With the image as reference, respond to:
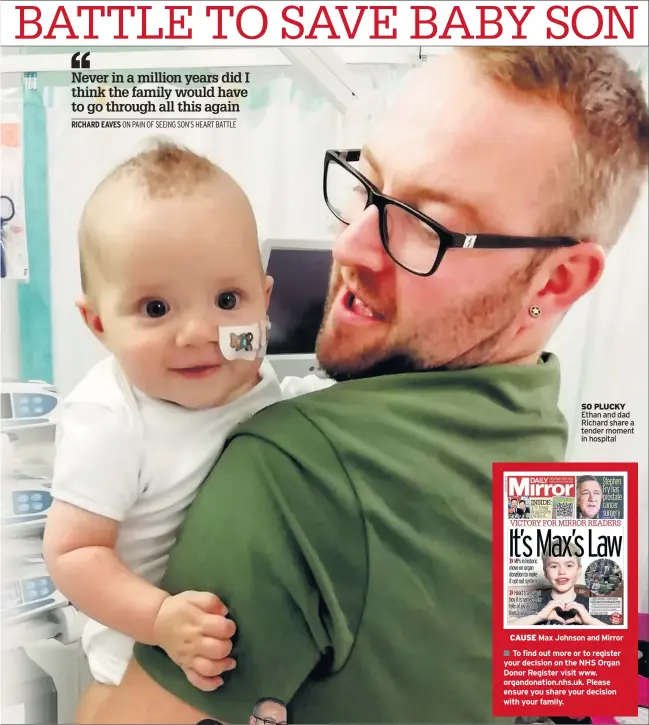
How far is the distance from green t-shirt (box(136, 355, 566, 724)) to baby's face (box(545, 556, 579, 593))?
94 millimetres

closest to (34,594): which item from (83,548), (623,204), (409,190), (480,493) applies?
(83,548)

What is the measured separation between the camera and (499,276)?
88 centimetres

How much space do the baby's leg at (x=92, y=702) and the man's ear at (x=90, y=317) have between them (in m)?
0.45

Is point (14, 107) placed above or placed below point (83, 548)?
above

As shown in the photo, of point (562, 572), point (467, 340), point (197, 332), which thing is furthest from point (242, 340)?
point (562, 572)

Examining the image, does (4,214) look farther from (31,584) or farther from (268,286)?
(31,584)

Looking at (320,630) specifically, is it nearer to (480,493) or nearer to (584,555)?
(480,493)

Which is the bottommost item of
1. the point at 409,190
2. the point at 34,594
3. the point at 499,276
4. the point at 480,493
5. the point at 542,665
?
the point at 542,665

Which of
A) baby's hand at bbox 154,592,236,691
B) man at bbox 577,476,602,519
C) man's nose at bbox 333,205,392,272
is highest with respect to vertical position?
man's nose at bbox 333,205,392,272

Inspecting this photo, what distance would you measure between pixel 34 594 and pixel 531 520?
654mm

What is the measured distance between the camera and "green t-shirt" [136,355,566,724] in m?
0.83

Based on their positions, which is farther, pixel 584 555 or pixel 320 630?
pixel 584 555

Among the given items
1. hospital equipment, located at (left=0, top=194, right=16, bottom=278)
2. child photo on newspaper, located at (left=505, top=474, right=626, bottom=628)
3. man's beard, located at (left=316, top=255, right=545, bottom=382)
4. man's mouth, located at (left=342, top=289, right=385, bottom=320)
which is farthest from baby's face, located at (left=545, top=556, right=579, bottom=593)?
hospital equipment, located at (left=0, top=194, right=16, bottom=278)

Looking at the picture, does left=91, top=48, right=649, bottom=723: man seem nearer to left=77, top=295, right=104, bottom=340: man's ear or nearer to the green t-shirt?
the green t-shirt
